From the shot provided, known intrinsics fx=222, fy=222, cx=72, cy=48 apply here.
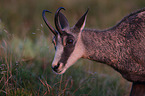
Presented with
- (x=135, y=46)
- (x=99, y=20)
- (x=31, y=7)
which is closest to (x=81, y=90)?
(x=135, y=46)

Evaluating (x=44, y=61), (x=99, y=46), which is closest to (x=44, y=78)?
(x=44, y=61)

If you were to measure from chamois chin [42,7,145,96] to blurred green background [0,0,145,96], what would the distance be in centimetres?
51

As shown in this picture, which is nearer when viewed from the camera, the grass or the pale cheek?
the pale cheek

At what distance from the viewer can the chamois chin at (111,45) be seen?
4.32 meters

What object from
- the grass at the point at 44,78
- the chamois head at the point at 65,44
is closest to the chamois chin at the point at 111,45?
the chamois head at the point at 65,44

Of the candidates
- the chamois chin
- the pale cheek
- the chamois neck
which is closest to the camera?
the pale cheek

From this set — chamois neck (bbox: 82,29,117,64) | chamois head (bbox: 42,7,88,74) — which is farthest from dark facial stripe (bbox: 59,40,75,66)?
chamois neck (bbox: 82,29,117,64)

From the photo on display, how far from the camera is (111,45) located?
4.57 meters

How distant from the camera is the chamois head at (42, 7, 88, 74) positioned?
4.19m

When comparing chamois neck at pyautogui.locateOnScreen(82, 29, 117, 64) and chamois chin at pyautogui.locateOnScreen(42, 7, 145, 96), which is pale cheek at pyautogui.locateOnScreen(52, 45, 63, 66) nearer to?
chamois chin at pyautogui.locateOnScreen(42, 7, 145, 96)

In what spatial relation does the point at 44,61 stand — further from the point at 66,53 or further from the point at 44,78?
the point at 66,53

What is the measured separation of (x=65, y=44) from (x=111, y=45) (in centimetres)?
98

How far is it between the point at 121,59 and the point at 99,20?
24.4 feet

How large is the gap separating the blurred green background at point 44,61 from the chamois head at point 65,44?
409 millimetres
